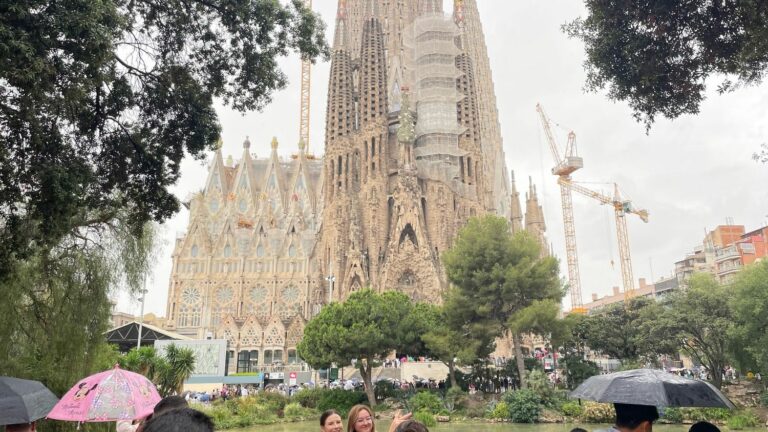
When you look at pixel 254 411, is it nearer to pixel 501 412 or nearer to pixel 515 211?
pixel 501 412

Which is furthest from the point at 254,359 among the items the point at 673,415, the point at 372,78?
the point at 673,415

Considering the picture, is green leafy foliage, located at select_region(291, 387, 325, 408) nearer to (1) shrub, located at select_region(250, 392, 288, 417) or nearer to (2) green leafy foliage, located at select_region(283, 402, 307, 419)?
(1) shrub, located at select_region(250, 392, 288, 417)

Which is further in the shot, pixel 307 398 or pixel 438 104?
pixel 438 104

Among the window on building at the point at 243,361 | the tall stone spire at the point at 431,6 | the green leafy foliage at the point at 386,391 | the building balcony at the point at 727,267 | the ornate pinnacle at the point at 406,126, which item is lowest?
the green leafy foliage at the point at 386,391

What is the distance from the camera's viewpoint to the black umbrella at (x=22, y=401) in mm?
4793

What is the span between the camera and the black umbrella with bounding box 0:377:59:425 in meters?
4.79

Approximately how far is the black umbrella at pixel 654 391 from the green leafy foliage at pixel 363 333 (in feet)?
71.0

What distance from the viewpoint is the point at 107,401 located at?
5.66 m

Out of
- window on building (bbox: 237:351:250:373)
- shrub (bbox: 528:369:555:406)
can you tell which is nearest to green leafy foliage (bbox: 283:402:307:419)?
shrub (bbox: 528:369:555:406)

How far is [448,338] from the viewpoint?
27.0 metres

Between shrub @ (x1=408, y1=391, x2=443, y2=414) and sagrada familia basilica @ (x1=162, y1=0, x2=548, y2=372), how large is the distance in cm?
1846

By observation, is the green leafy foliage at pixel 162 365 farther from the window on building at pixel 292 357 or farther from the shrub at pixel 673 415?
the window on building at pixel 292 357

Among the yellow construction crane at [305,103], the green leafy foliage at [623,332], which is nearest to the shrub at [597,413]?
the green leafy foliage at [623,332]

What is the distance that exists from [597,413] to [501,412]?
3.82m
